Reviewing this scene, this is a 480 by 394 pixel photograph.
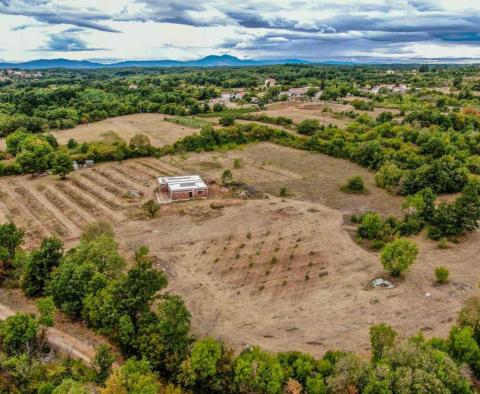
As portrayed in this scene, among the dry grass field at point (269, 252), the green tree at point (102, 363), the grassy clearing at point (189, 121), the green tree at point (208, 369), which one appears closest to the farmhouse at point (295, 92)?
the grassy clearing at point (189, 121)

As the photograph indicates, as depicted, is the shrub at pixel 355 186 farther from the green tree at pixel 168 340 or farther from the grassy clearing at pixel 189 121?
the grassy clearing at pixel 189 121

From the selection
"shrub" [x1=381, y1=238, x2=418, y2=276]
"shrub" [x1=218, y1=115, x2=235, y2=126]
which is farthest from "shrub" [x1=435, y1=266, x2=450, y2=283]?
"shrub" [x1=218, y1=115, x2=235, y2=126]

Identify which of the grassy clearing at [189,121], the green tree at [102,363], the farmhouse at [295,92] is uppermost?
the farmhouse at [295,92]

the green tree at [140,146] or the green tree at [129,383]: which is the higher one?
the green tree at [140,146]

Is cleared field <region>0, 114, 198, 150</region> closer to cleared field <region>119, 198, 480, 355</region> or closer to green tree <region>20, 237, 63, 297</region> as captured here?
cleared field <region>119, 198, 480, 355</region>

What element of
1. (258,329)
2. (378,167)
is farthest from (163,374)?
(378,167)

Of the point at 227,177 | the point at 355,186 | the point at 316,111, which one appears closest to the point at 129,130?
the point at 227,177

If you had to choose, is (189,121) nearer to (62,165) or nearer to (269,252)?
(62,165)
